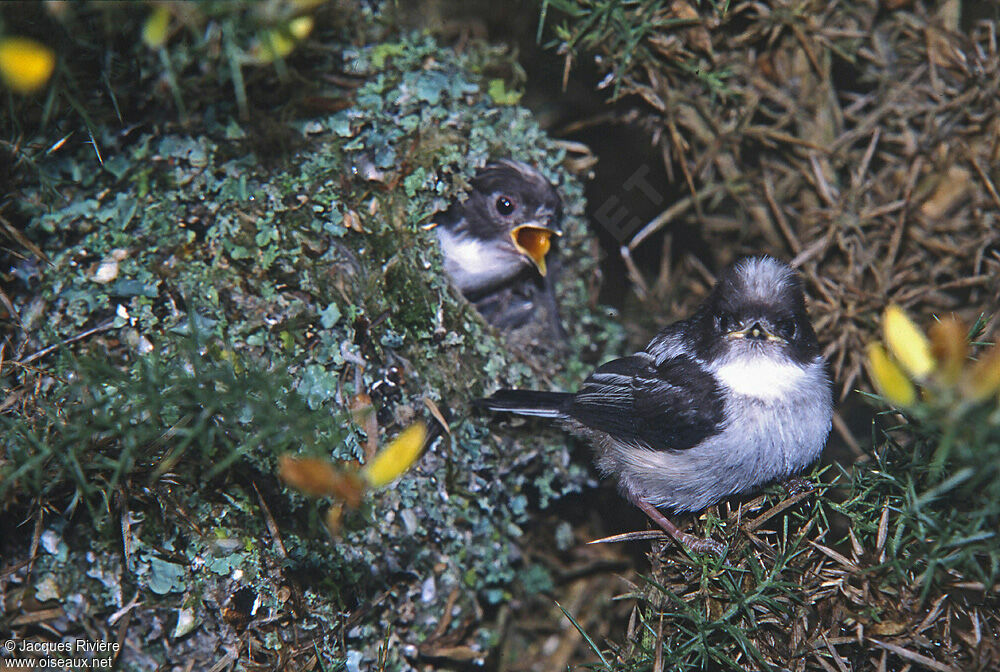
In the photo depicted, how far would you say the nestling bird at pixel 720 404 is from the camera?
2512 millimetres

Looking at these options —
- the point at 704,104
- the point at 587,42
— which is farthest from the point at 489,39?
the point at 704,104

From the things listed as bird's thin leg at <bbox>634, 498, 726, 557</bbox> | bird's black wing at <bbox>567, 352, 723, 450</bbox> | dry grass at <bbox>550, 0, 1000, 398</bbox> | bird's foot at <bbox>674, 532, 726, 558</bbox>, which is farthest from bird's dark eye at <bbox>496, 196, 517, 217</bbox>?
bird's foot at <bbox>674, 532, 726, 558</bbox>

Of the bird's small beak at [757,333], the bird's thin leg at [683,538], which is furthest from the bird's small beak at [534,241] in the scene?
the bird's thin leg at [683,538]

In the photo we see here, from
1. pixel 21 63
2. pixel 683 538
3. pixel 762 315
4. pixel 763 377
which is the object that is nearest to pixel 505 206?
pixel 762 315

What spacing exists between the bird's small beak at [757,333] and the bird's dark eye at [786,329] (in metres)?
0.04

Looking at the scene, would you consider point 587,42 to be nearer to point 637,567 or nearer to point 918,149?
point 918,149

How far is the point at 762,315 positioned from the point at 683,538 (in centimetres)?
92

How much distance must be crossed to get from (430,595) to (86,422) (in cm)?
144

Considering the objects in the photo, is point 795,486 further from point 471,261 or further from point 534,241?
point 471,261

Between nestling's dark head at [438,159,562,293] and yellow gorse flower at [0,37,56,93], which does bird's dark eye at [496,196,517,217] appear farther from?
yellow gorse flower at [0,37,56,93]

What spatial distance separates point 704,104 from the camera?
10.1 feet

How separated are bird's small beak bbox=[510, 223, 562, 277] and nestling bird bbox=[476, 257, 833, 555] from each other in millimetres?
795

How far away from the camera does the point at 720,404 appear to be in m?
2.59

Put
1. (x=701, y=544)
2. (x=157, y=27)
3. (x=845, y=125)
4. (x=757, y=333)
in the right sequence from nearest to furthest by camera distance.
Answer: (x=157, y=27) < (x=701, y=544) < (x=757, y=333) < (x=845, y=125)
